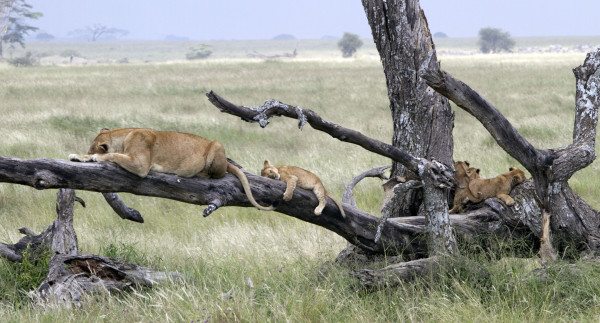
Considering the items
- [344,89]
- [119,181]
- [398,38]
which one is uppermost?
[398,38]

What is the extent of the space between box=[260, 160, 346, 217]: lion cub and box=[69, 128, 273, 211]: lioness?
255mm

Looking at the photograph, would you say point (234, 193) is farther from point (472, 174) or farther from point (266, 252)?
point (472, 174)

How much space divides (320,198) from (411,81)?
158 cm

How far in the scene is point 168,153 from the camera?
5.72 metres

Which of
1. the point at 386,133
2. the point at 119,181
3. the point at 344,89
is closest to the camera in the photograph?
the point at 119,181

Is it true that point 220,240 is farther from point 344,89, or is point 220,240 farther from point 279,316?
point 344,89

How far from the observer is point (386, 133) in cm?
1744

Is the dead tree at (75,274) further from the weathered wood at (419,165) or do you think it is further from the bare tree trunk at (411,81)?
the bare tree trunk at (411,81)

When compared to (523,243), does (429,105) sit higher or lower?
higher

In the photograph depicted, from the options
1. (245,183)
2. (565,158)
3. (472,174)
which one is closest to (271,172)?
(245,183)

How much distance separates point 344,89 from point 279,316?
25.6 metres

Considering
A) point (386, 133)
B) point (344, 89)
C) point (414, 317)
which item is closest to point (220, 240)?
point (414, 317)

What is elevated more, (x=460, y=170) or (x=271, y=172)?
(x=271, y=172)

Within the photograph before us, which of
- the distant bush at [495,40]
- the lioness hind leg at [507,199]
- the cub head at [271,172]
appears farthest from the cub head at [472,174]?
the distant bush at [495,40]
